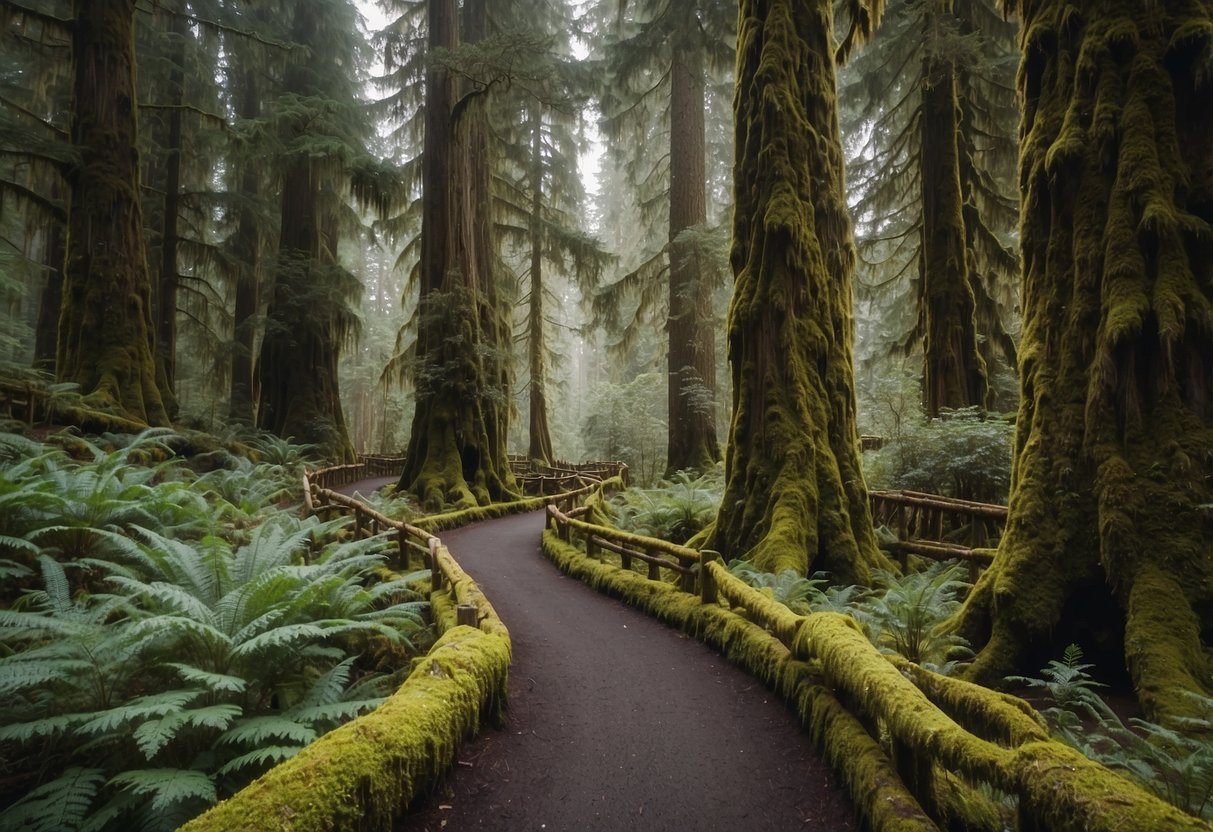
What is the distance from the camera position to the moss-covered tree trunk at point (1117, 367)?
4781 mm

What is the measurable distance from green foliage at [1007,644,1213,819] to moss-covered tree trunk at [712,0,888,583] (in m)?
3.90

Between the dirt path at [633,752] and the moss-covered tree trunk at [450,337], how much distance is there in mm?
9560

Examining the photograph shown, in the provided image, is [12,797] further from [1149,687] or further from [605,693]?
[1149,687]

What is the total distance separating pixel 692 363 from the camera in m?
17.9

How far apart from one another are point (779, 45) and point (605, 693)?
31.9 feet

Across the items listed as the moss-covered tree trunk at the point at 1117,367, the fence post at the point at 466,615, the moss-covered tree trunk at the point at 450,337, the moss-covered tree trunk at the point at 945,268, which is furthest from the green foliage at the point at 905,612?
the moss-covered tree trunk at the point at 450,337

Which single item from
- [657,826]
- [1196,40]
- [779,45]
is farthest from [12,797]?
[779,45]

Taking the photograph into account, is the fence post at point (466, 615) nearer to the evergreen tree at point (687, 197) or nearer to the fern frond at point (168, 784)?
the fern frond at point (168, 784)

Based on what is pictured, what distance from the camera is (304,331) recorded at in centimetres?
2023

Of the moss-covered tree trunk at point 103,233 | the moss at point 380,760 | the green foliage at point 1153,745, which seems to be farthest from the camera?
the moss-covered tree trunk at point 103,233

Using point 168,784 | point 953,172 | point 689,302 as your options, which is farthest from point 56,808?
point 953,172

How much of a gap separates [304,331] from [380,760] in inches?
784

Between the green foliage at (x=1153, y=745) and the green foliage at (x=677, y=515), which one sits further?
the green foliage at (x=677, y=515)

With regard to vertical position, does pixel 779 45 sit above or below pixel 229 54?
below
